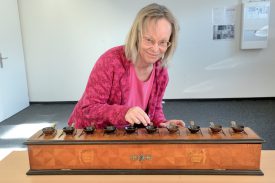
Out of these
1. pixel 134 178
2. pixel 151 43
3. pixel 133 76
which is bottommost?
pixel 134 178

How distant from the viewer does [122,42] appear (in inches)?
206

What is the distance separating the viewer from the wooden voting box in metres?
1.13

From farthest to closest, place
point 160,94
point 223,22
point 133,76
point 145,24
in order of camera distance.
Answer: point 223,22 < point 160,94 < point 133,76 < point 145,24

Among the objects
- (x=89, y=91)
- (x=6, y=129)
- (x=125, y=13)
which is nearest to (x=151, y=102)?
(x=89, y=91)

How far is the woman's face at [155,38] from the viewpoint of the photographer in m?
1.25

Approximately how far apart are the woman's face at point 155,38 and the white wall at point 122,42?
153 inches

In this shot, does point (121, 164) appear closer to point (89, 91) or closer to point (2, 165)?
point (89, 91)

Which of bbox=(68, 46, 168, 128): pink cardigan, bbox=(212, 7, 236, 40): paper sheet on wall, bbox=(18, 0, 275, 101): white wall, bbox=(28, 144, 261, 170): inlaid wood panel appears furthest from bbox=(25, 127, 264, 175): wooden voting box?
bbox=(212, 7, 236, 40): paper sheet on wall

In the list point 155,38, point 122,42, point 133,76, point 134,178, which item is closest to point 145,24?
point 155,38

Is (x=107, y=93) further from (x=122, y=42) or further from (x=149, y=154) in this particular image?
(x=122, y=42)

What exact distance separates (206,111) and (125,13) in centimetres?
239

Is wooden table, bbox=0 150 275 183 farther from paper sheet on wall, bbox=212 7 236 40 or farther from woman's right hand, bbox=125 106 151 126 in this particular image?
paper sheet on wall, bbox=212 7 236 40

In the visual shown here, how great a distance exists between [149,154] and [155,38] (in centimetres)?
54

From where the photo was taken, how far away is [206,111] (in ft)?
15.7
